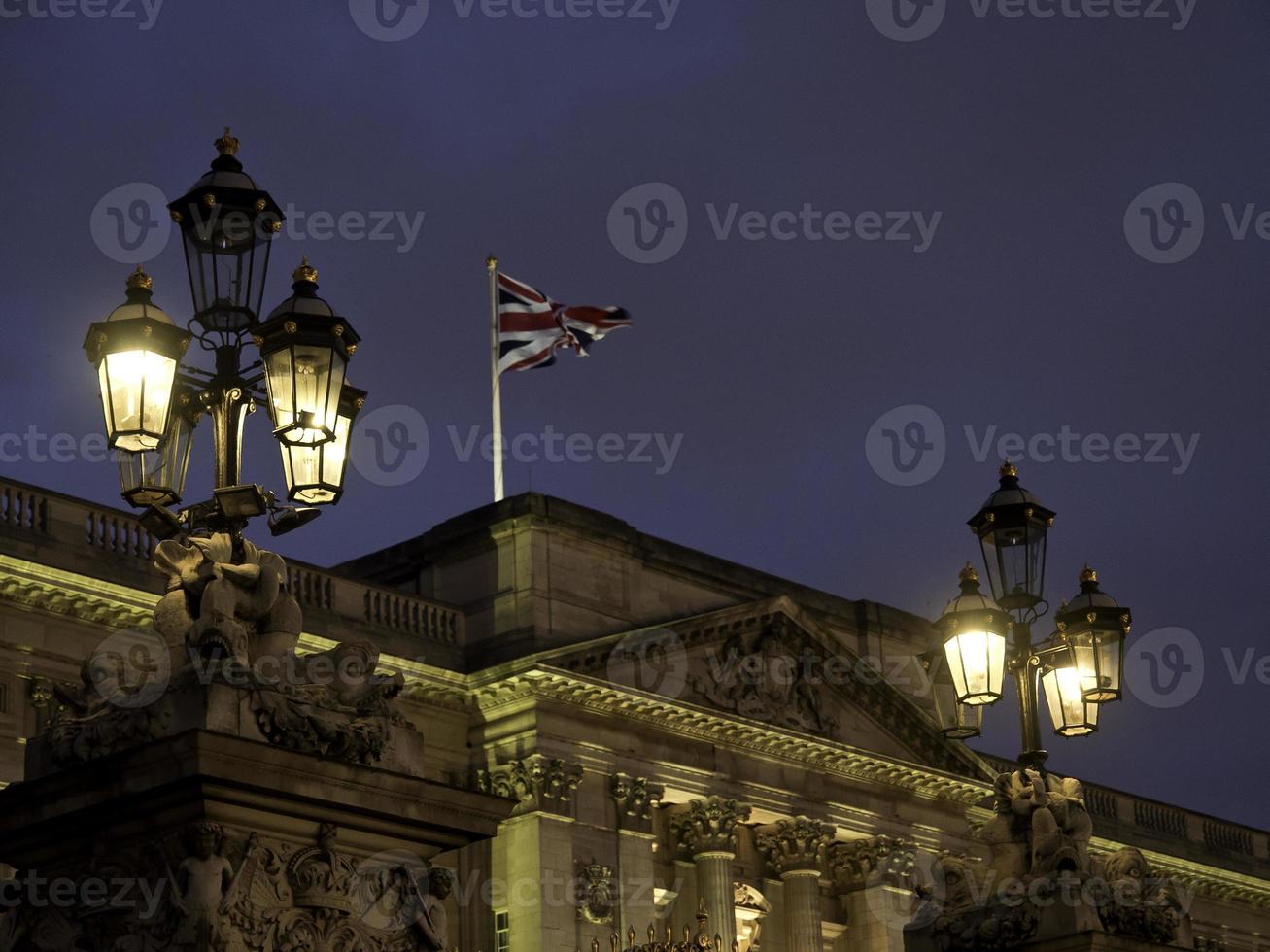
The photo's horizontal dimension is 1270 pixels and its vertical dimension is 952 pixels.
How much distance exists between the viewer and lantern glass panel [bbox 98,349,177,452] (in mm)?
10969

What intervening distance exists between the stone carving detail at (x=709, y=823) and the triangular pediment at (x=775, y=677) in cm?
190

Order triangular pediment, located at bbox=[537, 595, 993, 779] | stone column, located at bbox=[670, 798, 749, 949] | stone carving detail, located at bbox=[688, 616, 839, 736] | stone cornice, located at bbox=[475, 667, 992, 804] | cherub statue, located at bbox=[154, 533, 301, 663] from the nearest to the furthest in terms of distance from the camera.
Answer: cherub statue, located at bbox=[154, 533, 301, 663] → stone cornice, located at bbox=[475, 667, 992, 804] → triangular pediment, located at bbox=[537, 595, 993, 779] → stone column, located at bbox=[670, 798, 749, 949] → stone carving detail, located at bbox=[688, 616, 839, 736]

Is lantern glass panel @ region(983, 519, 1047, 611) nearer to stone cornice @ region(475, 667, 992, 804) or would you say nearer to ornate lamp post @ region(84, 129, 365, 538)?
ornate lamp post @ region(84, 129, 365, 538)

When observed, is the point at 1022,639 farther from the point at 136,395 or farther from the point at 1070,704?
the point at 136,395

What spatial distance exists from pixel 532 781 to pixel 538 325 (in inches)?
378

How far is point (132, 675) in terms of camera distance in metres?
10.2

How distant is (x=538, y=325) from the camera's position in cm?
4609

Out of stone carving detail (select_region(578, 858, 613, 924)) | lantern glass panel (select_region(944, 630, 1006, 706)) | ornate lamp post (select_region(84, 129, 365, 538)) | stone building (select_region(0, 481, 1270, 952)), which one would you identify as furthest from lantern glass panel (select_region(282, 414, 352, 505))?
stone carving detail (select_region(578, 858, 613, 924))

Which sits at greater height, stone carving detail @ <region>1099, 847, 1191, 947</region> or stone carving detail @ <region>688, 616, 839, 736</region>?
stone carving detail @ <region>688, 616, 839, 736</region>

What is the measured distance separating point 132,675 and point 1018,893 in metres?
6.90

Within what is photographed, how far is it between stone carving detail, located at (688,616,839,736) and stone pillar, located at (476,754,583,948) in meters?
4.59

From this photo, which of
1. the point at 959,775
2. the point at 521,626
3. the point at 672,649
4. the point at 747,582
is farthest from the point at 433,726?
the point at 959,775

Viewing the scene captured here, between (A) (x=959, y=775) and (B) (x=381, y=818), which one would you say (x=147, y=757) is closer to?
(B) (x=381, y=818)

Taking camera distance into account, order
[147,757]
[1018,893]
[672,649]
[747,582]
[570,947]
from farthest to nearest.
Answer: [747,582] → [672,649] → [570,947] → [1018,893] → [147,757]
